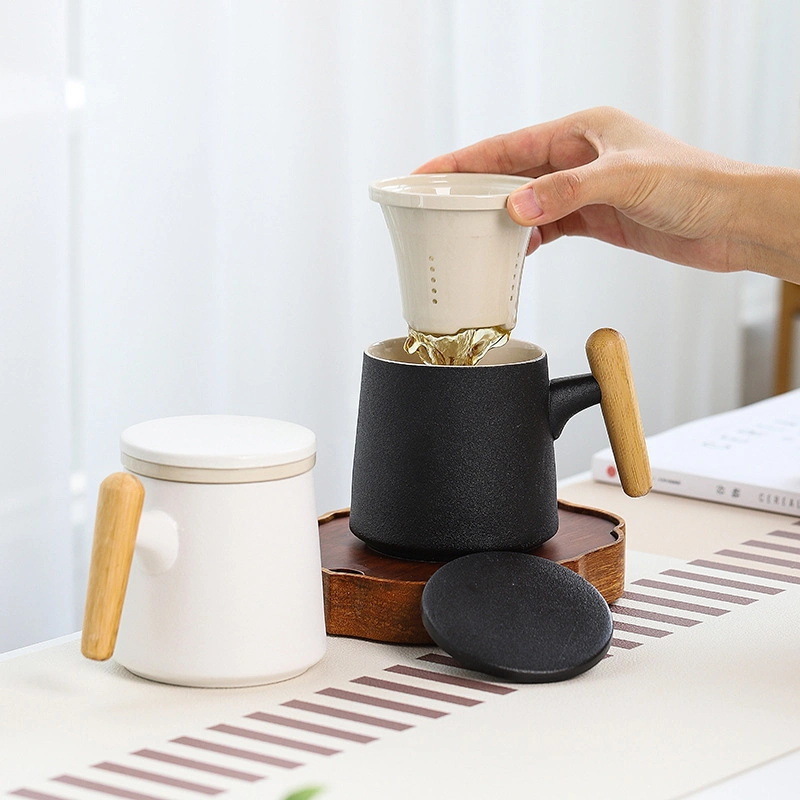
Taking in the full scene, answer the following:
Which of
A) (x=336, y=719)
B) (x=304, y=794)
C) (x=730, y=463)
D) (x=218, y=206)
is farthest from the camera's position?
(x=218, y=206)

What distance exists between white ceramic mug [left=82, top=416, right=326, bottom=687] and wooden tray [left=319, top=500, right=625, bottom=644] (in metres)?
0.08

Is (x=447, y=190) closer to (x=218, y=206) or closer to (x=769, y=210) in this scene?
(x=769, y=210)

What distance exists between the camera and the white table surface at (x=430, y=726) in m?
0.66

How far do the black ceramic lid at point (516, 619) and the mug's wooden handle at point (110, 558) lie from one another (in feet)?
0.67

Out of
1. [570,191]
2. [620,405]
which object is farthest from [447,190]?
[620,405]

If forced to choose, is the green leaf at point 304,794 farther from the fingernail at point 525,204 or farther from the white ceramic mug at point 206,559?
the fingernail at point 525,204

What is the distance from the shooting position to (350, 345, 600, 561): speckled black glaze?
34.6 inches

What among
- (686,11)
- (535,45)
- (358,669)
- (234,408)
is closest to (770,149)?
(686,11)

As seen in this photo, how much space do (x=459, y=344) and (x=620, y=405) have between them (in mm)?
129

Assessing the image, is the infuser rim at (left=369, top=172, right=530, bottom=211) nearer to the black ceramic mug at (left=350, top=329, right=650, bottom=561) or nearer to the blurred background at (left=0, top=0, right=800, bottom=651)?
the black ceramic mug at (left=350, top=329, right=650, bottom=561)

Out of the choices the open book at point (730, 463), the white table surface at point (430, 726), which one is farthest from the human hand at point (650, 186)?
the white table surface at point (430, 726)

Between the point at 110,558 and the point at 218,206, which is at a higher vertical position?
the point at 218,206

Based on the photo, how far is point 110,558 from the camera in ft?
2.39

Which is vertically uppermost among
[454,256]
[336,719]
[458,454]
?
[454,256]
